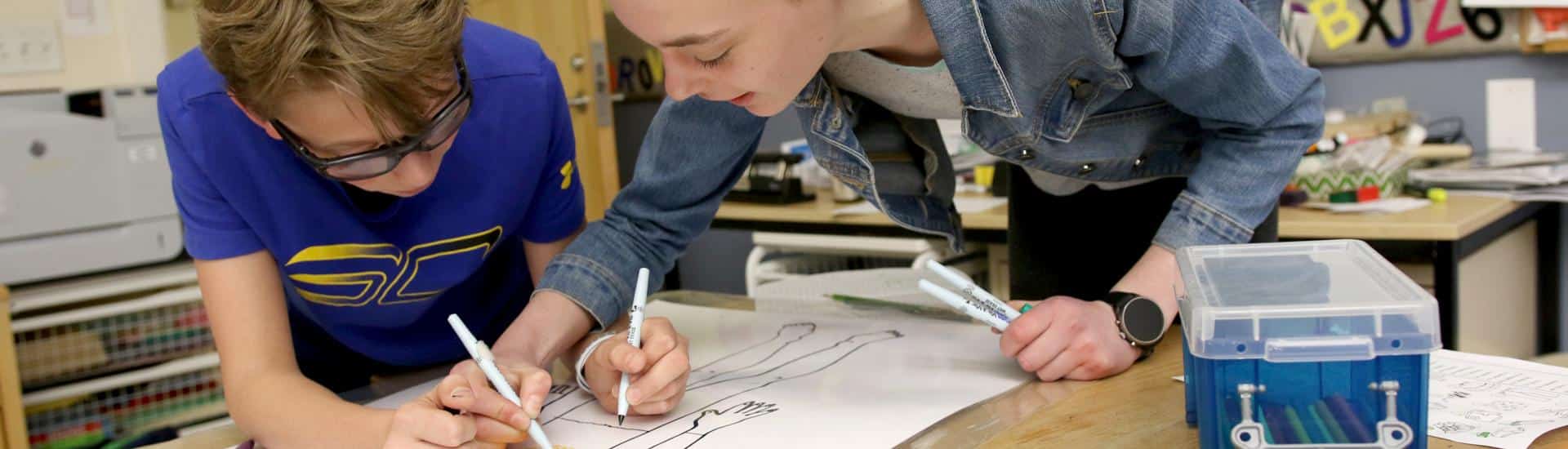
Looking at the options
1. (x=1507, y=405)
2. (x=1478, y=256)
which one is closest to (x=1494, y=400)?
(x=1507, y=405)

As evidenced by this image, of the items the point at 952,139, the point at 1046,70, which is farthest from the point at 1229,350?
the point at 952,139

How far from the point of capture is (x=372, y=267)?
1.06 meters

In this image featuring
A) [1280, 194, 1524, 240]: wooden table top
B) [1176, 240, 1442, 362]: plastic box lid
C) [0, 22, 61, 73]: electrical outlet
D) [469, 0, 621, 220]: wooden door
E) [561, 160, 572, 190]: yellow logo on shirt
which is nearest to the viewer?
[1176, 240, 1442, 362]: plastic box lid

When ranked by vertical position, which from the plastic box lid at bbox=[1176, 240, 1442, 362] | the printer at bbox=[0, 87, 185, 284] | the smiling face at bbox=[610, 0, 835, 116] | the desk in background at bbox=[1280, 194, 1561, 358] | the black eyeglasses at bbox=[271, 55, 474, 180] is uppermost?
the smiling face at bbox=[610, 0, 835, 116]

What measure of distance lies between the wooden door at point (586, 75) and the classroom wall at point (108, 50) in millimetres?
1037

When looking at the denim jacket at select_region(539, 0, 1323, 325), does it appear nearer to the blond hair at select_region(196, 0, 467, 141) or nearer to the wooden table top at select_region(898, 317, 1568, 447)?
the wooden table top at select_region(898, 317, 1568, 447)

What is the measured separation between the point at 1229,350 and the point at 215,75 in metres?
0.81

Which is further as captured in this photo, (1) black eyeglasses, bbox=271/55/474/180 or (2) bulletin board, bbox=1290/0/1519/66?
(2) bulletin board, bbox=1290/0/1519/66

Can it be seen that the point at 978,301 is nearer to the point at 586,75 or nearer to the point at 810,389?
the point at 810,389

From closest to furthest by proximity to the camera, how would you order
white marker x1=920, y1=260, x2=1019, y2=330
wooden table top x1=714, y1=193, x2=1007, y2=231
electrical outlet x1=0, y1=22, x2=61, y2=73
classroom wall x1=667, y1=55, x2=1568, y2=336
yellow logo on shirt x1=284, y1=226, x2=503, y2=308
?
1. white marker x1=920, y1=260, x2=1019, y2=330
2. yellow logo on shirt x1=284, y1=226, x2=503, y2=308
3. wooden table top x1=714, y1=193, x2=1007, y2=231
4. classroom wall x1=667, y1=55, x2=1568, y2=336
5. electrical outlet x1=0, y1=22, x2=61, y2=73

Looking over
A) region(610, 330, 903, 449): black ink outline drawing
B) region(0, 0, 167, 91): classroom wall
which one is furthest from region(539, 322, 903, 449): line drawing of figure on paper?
region(0, 0, 167, 91): classroom wall

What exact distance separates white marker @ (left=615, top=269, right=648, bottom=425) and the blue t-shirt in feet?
0.64

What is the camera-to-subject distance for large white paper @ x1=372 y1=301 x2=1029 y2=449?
2.78 feet

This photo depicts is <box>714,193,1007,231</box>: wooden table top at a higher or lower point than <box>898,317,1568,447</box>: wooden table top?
lower
